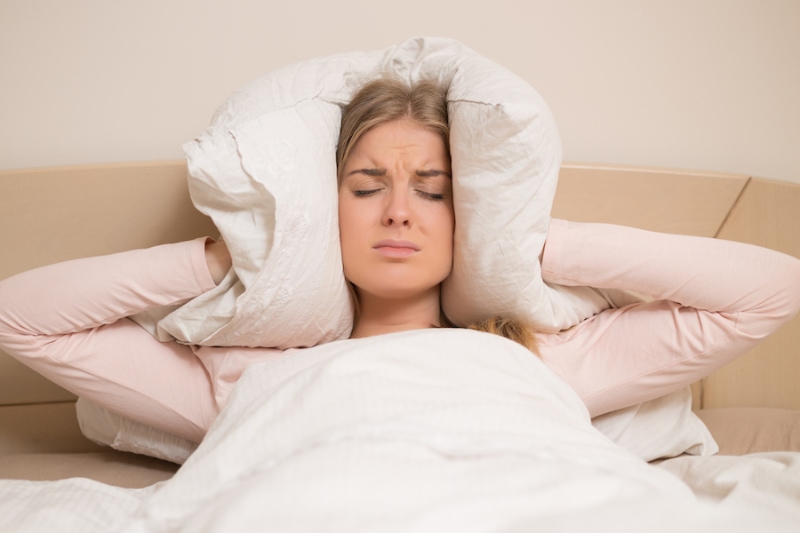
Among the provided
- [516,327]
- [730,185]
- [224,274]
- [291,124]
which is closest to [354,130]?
[291,124]

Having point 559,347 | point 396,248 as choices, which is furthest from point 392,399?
point 559,347

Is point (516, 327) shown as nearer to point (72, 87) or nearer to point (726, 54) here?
point (726, 54)

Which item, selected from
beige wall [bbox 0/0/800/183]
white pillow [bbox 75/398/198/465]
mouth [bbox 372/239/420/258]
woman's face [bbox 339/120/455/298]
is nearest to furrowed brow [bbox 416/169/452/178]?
woman's face [bbox 339/120/455/298]

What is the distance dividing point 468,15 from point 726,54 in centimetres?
58

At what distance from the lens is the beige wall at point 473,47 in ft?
4.40

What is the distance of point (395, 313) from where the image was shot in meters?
1.19

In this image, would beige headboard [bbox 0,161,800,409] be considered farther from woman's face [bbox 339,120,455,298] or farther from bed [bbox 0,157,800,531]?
woman's face [bbox 339,120,455,298]

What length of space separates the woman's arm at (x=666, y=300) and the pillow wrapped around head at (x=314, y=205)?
0.07 m

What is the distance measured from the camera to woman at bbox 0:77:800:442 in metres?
1.05

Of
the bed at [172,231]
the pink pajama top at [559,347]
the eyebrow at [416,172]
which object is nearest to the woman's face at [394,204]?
the eyebrow at [416,172]

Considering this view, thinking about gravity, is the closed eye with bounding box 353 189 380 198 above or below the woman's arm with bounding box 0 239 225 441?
above

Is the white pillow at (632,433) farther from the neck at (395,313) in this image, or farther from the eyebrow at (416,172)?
the eyebrow at (416,172)

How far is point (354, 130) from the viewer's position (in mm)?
1146

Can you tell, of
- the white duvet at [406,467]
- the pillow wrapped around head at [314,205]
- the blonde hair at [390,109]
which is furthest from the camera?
the blonde hair at [390,109]
